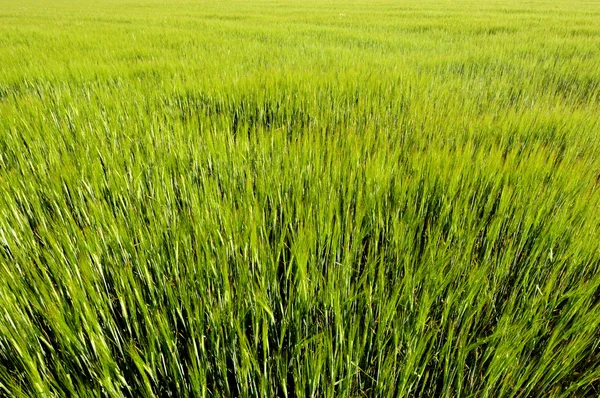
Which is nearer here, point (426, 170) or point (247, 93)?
point (426, 170)

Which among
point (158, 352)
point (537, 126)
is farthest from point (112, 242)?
point (537, 126)

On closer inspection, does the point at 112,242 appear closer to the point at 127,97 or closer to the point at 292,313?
the point at 292,313

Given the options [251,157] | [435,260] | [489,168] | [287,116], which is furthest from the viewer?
[287,116]

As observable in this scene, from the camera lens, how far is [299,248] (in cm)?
51

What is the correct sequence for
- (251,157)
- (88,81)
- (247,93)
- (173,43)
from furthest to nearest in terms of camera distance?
(173,43)
(88,81)
(247,93)
(251,157)

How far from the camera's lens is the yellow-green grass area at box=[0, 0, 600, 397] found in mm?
448

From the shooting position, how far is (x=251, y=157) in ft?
3.16

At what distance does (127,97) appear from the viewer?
1610 millimetres

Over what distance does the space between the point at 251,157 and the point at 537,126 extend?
3.77 feet

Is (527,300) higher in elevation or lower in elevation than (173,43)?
lower

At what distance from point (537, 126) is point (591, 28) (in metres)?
5.18

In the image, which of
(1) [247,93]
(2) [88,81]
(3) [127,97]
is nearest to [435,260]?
(1) [247,93]

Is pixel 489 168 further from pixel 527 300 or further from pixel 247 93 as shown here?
pixel 247 93

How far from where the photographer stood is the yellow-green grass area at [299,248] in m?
0.45
